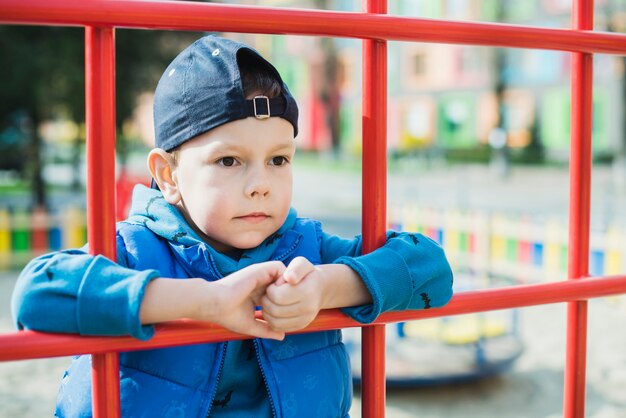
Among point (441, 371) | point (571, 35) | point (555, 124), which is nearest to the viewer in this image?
point (571, 35)

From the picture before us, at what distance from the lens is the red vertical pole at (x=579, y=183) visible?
1165 mm

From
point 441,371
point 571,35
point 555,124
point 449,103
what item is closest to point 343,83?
point 449,103

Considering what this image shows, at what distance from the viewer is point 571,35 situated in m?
1.13

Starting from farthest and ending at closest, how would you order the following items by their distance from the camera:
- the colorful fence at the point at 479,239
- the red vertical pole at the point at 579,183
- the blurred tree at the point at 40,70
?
the blurred tree at the point at 40,70 < the colorful fence at the point at 479,239 < the red vertical pole at the point at 579,183

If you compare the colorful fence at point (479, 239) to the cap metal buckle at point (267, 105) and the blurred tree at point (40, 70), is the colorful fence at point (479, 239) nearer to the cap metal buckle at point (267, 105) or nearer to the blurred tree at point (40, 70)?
the blurred tree at point (40, 70)

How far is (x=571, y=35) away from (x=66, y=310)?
0.83 m

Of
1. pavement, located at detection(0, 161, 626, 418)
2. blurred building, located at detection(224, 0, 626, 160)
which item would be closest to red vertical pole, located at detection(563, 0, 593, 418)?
pavement, located at detection(0, 161, 626, 418)

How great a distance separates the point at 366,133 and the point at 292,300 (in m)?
0.26

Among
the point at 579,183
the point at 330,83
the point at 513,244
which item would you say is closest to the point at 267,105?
the point at 579,183

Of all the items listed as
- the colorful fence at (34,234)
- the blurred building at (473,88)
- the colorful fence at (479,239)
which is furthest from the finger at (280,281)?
the blurred building at (473,88)

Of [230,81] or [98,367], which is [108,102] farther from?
[98,367]

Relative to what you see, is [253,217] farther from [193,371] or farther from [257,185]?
[193,371]

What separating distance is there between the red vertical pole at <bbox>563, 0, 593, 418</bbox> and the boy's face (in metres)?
0.46

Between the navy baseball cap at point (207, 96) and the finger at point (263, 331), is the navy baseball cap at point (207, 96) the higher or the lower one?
the higher one
